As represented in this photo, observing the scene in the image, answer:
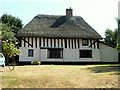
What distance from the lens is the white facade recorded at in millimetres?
37062

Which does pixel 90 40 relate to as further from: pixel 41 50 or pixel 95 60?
pixel 41 50

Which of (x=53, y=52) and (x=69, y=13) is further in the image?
(x=69, y=13)

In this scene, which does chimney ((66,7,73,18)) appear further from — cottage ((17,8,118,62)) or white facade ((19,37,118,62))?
white facade ((19,37,118,62))

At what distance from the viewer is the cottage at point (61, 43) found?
37.1m

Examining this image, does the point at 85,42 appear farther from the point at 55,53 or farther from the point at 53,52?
the point at 53,52

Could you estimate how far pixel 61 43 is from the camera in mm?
37812

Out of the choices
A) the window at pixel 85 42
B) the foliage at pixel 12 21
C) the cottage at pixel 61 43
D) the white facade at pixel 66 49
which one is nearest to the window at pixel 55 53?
the cottage at pixel 61 43

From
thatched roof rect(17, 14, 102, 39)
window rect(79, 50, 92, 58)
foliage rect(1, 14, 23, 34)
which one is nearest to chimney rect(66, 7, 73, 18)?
thatched roof rect(17, 14, 102, 39)

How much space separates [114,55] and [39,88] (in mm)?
26733

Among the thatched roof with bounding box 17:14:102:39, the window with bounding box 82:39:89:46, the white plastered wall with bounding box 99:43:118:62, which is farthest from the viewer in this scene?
the white plastered wall with bounding box 99:43:118:62

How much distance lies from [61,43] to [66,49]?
0.99 meters

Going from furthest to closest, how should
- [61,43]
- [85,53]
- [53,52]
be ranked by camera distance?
[85,53], [53,52], [61,43]

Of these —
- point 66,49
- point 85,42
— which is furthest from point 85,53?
point 66,49

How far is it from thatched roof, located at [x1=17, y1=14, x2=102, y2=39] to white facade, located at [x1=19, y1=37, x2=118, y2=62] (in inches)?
27.6
